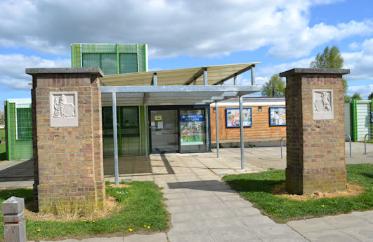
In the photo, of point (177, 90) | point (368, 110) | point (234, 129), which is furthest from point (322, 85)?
point (368, 110)

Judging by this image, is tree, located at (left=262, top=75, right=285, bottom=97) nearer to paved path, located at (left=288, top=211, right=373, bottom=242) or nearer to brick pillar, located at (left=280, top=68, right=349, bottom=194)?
brick pillar, located at (left=280, top=68, right=349, bottom=194)

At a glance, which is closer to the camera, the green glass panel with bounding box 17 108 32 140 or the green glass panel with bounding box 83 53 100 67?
the green glass panel with bounding box 17 108 32 140

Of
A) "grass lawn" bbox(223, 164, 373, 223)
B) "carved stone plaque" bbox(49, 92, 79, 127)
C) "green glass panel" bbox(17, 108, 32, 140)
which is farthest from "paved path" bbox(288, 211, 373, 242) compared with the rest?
"green glass panel" bbox(17, 108, 32, 140)

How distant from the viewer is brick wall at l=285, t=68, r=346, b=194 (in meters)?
7.29

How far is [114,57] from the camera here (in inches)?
661

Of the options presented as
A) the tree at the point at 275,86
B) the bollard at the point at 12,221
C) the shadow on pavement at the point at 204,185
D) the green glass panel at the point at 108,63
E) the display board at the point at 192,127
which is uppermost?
the tree at the point at 275,86

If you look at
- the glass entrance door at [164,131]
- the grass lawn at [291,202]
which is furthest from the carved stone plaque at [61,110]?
the glass entrance door at [164,131]

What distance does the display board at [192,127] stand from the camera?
16.3m

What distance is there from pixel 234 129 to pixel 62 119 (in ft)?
46.1

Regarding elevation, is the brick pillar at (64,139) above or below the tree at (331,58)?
A: below

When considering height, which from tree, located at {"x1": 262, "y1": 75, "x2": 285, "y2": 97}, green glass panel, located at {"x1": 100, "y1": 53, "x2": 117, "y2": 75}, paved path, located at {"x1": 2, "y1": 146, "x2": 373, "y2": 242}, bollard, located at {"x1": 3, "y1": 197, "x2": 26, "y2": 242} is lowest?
paved path, located at {"x1": 2, "y1": 146, "x2": 373, "y2": 242}

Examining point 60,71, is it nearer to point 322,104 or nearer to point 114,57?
point 322,104

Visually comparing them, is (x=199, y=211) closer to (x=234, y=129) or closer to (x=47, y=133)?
(x=47, y=133)

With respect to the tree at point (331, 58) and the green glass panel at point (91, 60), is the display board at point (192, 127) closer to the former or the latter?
the green glass panel at point (91, 60)
